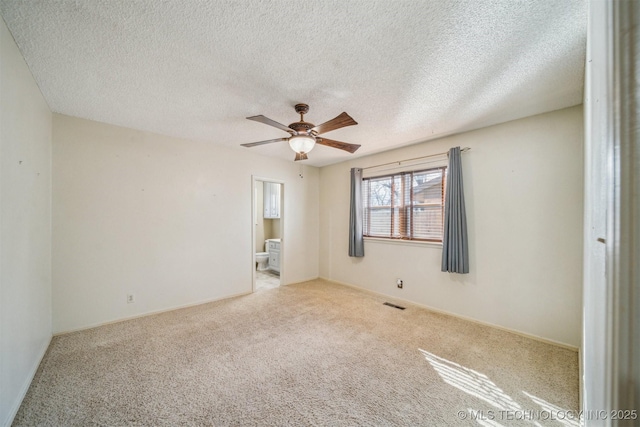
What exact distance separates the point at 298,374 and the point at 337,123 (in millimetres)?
2256

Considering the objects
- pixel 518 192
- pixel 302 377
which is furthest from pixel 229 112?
pixel 518 192

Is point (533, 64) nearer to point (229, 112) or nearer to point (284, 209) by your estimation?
point (229, 112)

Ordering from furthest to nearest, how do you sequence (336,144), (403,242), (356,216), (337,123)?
(356,216) < (403,242) < (336,144) < (337,123)

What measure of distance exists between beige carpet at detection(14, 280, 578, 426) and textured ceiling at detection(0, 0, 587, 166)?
2.52 m

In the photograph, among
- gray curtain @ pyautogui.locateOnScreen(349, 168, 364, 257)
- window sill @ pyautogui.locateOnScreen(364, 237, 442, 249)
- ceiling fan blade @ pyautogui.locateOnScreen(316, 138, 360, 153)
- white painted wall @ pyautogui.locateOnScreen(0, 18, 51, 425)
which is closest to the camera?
white painted wall @ pyautogui.locateOnScreen(0, 18, 51, 425)

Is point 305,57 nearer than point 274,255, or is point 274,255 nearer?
point 305,57

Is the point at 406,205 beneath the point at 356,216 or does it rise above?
above

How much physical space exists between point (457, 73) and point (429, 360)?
2.58 m

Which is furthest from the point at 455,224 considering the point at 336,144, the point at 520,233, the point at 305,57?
the point at 305,57

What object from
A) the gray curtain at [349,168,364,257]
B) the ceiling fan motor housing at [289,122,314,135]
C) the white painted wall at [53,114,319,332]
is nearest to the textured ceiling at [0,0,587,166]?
the ceiling fan motor housing at [289,122,314,135]

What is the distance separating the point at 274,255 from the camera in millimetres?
5934

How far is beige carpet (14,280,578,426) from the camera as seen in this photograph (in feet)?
5.69

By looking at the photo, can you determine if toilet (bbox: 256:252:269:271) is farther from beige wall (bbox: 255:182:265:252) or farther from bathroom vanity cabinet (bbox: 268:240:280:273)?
beige wall (bbox: 255:182:265:252)

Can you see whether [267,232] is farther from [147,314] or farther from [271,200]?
[147,314]
